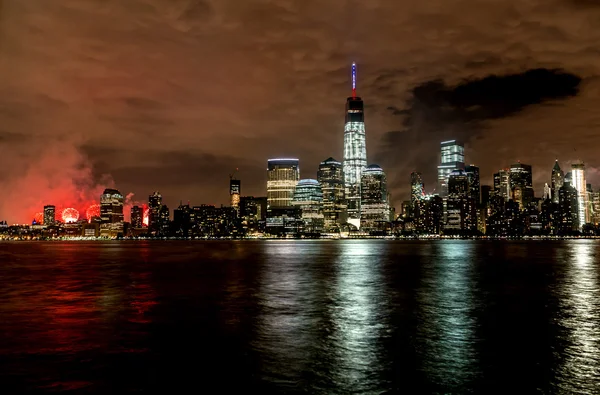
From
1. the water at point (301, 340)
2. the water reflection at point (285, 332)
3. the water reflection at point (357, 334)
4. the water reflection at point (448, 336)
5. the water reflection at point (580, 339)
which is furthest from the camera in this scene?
the water reflection at point (285, 332)

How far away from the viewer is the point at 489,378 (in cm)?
1592

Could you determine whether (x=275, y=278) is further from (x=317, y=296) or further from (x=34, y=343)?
(x=34, y=343)

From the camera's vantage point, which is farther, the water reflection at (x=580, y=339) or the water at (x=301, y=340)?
the water at (x=301, y=340)

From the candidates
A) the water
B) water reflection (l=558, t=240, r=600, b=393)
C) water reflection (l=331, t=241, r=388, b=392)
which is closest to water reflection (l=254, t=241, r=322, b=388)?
the water

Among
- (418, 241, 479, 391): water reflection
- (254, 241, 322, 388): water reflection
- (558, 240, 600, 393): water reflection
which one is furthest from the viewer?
(254, 241, 322, 388): water reflection

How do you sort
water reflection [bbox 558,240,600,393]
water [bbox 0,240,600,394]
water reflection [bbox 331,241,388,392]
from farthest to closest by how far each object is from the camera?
water reflection [bbox 331,241,388,392], water [bbox 0,240,600,394], water reflection [bbox 558,240,600,393]

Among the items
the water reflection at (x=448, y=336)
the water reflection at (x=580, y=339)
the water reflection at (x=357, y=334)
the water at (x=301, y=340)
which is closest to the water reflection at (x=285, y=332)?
the water at (x=301, y=340)

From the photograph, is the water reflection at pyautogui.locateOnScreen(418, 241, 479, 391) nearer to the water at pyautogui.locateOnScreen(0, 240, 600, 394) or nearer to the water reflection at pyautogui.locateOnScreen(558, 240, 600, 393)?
the water at pyautogui.locateOnScreen(0, 240, 600, 394)

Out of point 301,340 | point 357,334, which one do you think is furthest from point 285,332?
point 357,334

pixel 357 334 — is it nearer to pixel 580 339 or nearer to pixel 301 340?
pixel 301 340

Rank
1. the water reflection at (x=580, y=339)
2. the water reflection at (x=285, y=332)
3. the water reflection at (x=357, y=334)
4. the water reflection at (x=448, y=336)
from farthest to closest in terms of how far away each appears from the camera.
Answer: the water reflection at (x=285, y=332)
the water reflection at (x=448, y=336)
the water reflection at (x=357, y=334)
the water reflection at (x=580, y=339)

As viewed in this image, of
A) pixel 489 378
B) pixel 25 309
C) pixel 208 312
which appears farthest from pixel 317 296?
pixel 489 378

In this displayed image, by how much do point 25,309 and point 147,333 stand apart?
13.0m

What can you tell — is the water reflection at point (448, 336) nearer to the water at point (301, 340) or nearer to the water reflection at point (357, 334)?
the water at point (301, 340)
